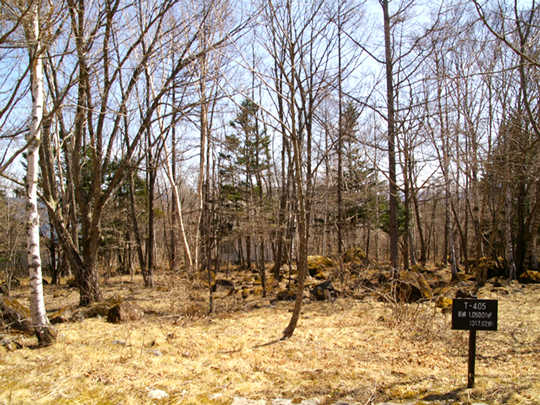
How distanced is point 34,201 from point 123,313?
3.20 metres

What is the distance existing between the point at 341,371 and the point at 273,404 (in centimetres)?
113

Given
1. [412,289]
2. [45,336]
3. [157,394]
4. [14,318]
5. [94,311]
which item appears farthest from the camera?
[412,289]

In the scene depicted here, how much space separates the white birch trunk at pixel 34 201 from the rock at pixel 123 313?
6.19ft

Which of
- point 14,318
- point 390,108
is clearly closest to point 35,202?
point 14,318

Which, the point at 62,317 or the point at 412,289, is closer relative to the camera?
the point at 62,317

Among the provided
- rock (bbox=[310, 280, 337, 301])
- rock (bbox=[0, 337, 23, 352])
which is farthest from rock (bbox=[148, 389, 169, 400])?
rock (bbox=[310, 280, 337, 301])

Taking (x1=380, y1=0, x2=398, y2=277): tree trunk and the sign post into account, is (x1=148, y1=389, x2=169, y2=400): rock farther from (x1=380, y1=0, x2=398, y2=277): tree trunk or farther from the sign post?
(x1=380, y1=0, x2=398, y2=277): tree trunk

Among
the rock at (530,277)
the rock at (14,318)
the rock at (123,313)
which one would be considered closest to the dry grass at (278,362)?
the rock at (123,313)

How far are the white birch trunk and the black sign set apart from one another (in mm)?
5324

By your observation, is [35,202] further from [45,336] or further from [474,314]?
[474,314]

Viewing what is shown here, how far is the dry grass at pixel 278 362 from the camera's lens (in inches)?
144

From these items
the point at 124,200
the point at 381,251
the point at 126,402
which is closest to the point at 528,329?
the point at 126,402

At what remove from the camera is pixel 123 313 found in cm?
730

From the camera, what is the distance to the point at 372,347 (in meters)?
5.26
